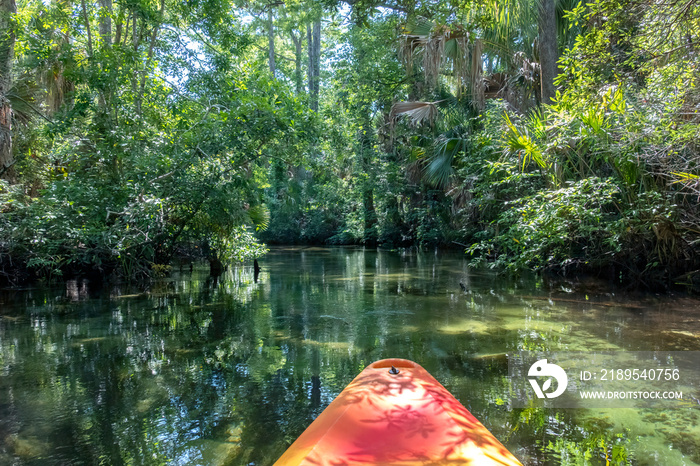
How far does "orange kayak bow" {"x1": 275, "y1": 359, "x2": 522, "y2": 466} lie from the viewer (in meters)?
1.88

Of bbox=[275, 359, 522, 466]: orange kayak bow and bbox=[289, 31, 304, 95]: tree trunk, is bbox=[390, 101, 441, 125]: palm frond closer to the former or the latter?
bbox=[289, 31, 304, 95]: tree trunk

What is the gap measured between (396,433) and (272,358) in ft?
9.22

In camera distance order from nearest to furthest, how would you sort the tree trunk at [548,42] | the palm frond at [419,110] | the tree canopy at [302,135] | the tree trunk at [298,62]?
the tree canopy at [302,135] → the tree trunk at [548,42] → the palm frond at [419,110] → the tree trunk at [298,62]

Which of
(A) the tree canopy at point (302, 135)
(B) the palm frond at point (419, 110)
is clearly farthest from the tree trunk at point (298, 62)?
(A) the tree canopy at point (302, 135)

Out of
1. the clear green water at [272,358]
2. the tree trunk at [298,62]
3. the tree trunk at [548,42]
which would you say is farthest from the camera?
the tree trunk at [298,62]

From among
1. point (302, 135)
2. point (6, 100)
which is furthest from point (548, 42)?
point (6, 100)

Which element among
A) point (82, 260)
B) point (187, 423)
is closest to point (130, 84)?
point (82, 260)

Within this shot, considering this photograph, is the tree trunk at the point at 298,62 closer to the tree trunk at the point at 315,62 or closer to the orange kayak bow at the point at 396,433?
the tree trunk at the point at 315,62

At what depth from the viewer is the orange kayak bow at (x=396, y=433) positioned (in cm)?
188

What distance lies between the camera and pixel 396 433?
2.06m

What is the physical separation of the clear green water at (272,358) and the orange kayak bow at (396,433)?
758mm

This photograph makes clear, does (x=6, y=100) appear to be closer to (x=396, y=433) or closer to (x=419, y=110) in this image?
(x=419, y=110)

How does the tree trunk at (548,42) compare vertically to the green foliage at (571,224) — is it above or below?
above

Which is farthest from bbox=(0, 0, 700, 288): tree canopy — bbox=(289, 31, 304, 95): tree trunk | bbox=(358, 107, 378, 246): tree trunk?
bbox=(289, 31, 304, 95): tree trunk
